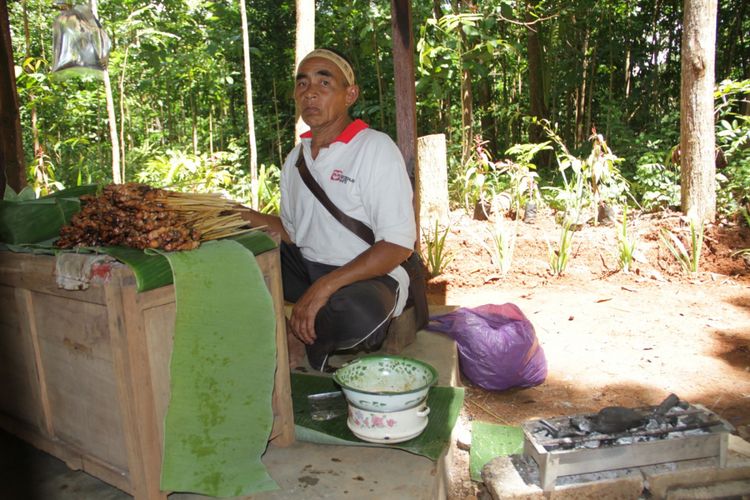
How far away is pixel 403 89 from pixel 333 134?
4.15 feet

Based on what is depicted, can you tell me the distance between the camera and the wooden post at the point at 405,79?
356cm

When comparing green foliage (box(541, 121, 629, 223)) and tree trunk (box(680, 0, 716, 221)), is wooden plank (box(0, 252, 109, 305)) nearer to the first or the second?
green foliage (box(541, 121, 629, 223))

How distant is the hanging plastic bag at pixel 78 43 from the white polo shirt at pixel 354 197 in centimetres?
360

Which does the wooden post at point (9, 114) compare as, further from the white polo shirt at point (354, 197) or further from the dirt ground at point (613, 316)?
the dirt ground at point (613, 316)

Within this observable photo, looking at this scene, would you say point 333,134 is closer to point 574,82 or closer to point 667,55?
point 574,82

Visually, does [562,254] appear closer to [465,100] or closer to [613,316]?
[613,316]

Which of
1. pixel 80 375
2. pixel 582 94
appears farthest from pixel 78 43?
pixel 582 94

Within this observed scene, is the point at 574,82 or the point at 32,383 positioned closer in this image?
the point at 32,383

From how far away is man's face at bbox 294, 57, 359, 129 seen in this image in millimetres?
2533

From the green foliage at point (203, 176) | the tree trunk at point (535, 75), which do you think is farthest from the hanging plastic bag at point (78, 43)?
the tree trunk at point (535, 75)

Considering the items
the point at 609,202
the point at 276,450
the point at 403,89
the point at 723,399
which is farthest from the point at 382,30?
the point at 276,450

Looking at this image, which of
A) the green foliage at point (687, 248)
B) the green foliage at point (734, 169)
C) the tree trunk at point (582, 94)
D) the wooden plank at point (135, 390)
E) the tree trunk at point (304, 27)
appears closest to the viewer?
the wooden plank at point (135, 390)

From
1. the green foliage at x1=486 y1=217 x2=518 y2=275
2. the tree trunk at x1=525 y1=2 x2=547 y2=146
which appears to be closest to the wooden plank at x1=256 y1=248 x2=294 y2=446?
the green foliage at x1=486 y1=217 x2=518 y2=275

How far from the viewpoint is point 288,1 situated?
1030 centimetres
